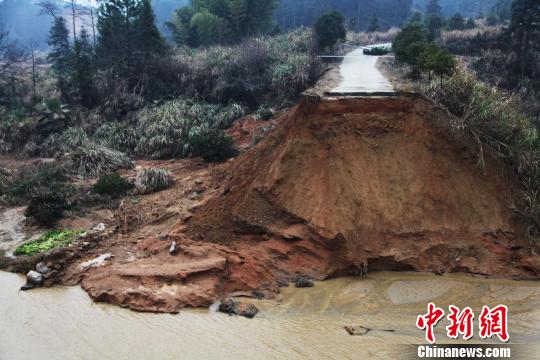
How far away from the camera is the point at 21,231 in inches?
455

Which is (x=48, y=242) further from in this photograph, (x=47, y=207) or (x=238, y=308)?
(x=238, y=308)

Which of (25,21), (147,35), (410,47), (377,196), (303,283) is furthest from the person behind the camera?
(25,21)

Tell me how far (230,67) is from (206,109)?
8.19ft

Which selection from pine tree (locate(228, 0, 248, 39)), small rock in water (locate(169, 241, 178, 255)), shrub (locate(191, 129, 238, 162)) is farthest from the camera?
pine tree (locate(228, 0, 248, 39))

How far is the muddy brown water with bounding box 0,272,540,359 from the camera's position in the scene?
7.18 meters

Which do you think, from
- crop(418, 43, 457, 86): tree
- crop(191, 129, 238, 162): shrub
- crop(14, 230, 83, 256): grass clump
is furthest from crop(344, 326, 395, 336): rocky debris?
crop(191, 129, 238, 162): shrub

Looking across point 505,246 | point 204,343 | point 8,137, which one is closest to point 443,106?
point 505,246

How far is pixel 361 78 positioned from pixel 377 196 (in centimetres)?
552

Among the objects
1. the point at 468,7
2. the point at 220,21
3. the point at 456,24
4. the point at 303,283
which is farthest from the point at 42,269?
the point at 468,7

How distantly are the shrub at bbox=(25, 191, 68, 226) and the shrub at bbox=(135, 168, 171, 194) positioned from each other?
1.94 m

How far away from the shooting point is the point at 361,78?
48.5ft

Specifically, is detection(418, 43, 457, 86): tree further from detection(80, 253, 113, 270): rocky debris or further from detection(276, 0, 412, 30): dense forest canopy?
detection(276, 0, 412, 30): dense forest canopy

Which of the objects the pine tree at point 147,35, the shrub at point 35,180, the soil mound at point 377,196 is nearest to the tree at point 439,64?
the soil mound at point 377,196

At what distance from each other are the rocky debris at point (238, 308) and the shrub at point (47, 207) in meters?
5.44
